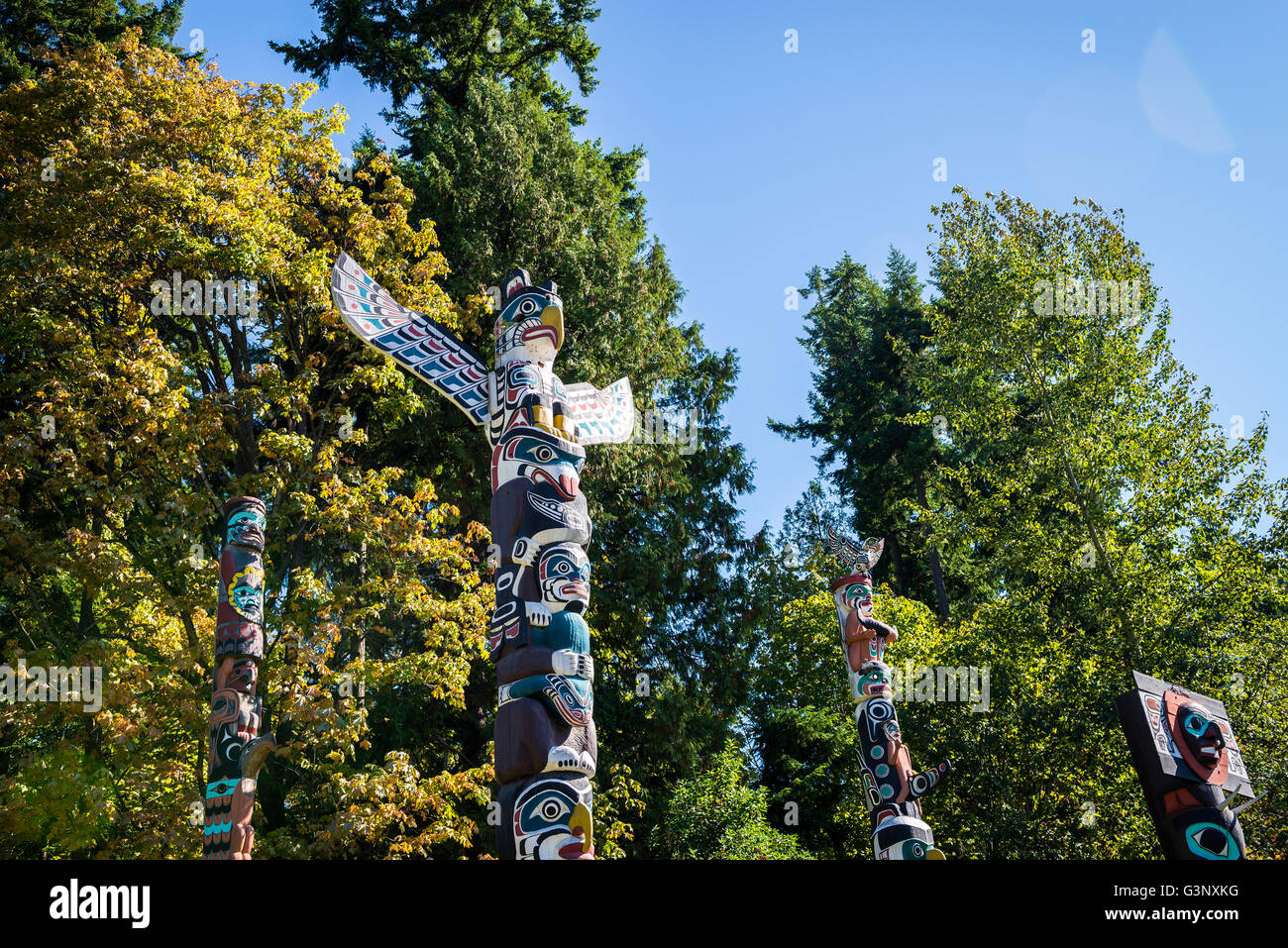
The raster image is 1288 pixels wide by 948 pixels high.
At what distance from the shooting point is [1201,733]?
7414mm

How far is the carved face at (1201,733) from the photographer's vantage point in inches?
289

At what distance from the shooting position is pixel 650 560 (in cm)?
1683

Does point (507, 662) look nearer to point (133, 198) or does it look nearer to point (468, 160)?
point (133, 198)

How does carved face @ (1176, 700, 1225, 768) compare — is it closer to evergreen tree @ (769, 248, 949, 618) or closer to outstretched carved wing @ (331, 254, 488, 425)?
outstretched carved wing @ (331, 254, 488, 425)

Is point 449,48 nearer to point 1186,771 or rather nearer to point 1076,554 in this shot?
point 1076,554

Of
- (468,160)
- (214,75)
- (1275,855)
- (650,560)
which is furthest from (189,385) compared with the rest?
(1275,855)

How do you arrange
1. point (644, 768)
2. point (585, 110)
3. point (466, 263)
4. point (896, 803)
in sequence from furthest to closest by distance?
point (585, 110)
point (466, 263)
point (644, 768)
point (896, 803)

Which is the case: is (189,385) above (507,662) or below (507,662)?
above

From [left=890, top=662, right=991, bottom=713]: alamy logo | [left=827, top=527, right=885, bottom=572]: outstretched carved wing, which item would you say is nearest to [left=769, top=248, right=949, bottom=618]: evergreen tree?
[left=890, top=662, right=991, bottom=713]: alamy logo

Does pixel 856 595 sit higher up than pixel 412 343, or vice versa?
pixel 412 343

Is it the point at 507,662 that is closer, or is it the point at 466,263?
the point at 507,662
